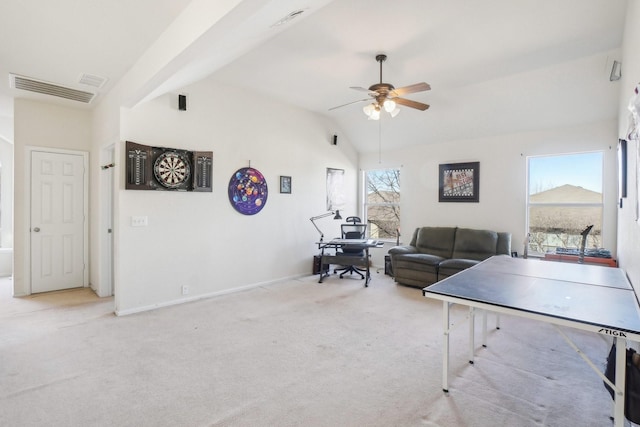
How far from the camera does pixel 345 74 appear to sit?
164 inches

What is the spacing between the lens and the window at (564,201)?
4.52 meters

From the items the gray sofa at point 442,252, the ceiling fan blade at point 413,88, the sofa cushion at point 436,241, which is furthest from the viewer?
the sofa cushion at point 436,241

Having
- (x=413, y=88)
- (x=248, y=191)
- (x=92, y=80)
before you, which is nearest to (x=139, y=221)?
(x=248, y=191)

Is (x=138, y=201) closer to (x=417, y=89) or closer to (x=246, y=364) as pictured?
(x=246, y=364)

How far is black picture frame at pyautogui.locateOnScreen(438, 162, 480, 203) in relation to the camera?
5.46 metres

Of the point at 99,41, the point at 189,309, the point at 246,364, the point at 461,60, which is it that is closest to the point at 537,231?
the point at 461,60

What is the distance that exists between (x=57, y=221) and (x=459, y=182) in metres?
6.36

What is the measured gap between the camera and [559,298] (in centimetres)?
201

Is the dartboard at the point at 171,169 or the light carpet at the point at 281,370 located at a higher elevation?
the dartboard at the point at 171,169

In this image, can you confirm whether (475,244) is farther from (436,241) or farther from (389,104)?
(389,104)

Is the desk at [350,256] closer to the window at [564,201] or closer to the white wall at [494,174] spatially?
the white wall at [494,174]

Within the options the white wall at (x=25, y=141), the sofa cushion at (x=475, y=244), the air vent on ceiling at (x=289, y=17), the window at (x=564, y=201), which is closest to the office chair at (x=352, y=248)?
the sofa cushion at (x=475, y=244)

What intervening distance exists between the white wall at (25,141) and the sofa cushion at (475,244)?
6165 mm

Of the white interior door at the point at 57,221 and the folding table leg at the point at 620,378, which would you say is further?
the white interior door at the point at 57,221
